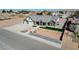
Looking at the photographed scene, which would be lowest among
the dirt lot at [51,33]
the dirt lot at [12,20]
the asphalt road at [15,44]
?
the asphalt road at [15,44]

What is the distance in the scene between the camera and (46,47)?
3449mm

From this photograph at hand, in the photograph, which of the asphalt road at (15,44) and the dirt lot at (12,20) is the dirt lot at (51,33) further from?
the dirt lot at (12,20)

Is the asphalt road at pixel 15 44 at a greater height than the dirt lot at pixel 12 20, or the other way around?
the dirt lot at pixel 12 20

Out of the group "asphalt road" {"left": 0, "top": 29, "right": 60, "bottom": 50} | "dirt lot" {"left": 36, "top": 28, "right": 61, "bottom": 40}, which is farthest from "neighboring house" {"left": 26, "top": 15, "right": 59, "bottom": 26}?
"asphalt road" {"left": 0, "top": 29, "right": 60, "bottom": 50}

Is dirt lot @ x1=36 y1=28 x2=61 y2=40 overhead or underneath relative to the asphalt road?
overhead

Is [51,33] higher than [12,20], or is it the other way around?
[12,20]

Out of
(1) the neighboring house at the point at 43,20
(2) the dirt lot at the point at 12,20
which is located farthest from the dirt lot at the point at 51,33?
(2) the dirt lot at the point at 12,20

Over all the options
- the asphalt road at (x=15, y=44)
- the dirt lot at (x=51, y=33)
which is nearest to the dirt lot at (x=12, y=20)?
the asphalt road at (x=15, y=44)

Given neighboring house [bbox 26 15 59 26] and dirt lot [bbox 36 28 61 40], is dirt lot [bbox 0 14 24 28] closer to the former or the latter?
neighboring house [bbox 26 15 59 26]

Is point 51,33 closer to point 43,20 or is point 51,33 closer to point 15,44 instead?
point 43,20

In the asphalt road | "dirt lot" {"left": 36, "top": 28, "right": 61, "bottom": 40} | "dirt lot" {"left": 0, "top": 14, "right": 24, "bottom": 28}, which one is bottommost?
the asphalt road

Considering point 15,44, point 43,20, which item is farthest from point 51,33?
point 15,44

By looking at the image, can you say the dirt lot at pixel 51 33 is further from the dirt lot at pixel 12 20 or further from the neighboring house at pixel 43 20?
the dirt lot at pixel 12 20
